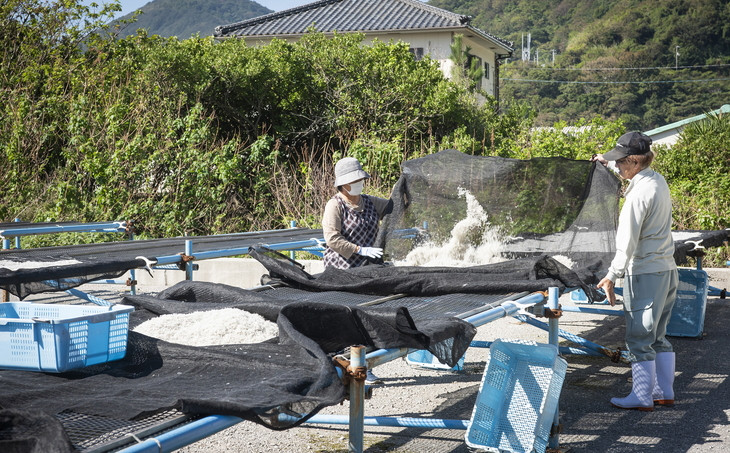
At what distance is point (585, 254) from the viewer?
5.75m

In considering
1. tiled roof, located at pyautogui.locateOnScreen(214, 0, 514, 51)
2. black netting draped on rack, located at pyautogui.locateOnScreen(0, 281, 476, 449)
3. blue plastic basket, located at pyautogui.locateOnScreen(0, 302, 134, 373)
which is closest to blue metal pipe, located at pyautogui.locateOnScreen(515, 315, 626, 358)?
black netting draped on rack, located at pyautogui.locateOnScreen(0, 281, 476, 449)

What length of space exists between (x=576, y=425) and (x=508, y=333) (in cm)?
270

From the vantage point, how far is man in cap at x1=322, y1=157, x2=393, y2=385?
560cm

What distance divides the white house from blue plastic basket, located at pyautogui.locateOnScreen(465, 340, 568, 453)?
→ 74.4 feet

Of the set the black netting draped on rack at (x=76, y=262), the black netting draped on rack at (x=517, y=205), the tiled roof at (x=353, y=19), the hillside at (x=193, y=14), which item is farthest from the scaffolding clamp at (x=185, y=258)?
the hillside at (x=193, y=14)

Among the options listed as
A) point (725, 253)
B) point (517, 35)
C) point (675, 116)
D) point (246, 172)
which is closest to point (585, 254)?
point (725, 253)

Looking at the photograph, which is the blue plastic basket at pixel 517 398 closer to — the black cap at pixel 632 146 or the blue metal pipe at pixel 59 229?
the black cap at pixel 632 146

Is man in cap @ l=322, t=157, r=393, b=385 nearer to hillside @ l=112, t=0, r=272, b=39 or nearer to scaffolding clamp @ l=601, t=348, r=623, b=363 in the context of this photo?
scaffolding clamp @ l=601, t=348, r=623, b=363

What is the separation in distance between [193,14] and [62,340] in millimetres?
161445

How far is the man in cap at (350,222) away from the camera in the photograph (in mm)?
5602

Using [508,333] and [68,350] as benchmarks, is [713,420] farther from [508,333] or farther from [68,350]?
[68,350]

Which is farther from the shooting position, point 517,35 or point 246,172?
point 517,35

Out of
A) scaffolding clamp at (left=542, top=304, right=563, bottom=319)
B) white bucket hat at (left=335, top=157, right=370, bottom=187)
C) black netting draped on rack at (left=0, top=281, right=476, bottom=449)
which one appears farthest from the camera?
white bucket hat at (left=335, top=157, right=370, bottom=187)

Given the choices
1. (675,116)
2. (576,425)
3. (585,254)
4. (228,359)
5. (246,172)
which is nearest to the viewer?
(228,359)
